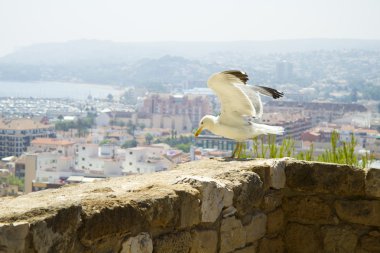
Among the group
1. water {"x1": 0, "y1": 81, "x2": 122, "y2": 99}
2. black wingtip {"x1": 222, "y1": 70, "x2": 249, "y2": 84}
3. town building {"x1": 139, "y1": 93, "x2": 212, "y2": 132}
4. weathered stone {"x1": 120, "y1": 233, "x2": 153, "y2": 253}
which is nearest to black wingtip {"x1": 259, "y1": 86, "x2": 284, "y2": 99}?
black wingtip {"x1": 222, "y1": 70, "x2": 249, "y2": 84}

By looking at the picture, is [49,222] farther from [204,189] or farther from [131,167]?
[131,167]

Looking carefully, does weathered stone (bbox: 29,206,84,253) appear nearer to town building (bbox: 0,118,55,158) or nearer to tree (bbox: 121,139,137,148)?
town building (bbox: 0,118,55,158)

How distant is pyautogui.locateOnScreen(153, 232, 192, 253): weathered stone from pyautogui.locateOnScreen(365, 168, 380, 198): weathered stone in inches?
38.4

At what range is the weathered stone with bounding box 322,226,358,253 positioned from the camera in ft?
10.1

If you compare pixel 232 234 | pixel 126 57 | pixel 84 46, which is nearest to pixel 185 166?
pixel 232 234

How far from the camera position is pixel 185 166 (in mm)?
3104

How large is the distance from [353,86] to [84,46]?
2864 inches

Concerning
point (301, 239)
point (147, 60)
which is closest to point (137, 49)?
point (147, 60)

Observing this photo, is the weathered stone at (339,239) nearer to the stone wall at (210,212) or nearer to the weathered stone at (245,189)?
the stone wall at (210,212)

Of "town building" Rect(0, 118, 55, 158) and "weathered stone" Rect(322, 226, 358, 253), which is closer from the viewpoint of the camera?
"weathered stone" Rect(322, 226, 358, 253)

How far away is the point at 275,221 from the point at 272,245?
0.10m

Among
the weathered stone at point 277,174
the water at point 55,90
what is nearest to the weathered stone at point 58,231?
the weathered stone at point 277,174

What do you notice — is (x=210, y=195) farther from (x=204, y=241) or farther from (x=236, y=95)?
(x=236, y=95)

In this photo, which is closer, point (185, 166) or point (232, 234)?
point (232, 234)
